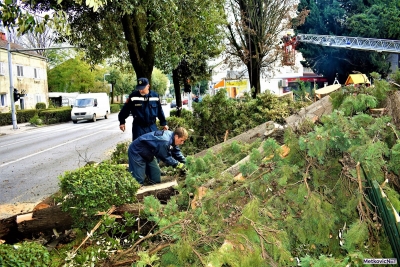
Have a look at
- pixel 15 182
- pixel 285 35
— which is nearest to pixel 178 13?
pixel 15 182

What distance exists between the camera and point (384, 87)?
4781mm

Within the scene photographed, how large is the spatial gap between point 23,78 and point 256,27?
2878cm

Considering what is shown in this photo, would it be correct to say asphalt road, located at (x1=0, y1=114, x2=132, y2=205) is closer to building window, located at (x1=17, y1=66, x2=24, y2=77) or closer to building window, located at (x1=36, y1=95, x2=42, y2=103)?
building window, located at (x1=17, y1=66, x2=24, y2=77)

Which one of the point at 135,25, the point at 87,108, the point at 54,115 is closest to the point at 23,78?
the point at 54,115

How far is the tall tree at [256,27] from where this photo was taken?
2058 centimetres

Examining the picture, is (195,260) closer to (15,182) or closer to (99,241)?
(99,241)

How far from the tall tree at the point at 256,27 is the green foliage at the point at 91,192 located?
16.7 meters

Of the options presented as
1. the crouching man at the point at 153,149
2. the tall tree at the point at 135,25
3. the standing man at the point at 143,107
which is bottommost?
the crouching man at the point at 153,149

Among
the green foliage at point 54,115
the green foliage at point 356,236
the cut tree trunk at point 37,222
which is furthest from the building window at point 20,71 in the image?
the green foliage at point 356,236

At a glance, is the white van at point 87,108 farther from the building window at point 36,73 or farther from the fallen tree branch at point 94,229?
the fallen tree branch at point 94,229

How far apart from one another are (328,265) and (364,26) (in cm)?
3141

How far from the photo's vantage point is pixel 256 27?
20.8m

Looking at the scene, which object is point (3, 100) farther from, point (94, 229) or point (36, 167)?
point (94, 229)

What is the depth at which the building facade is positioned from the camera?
35822 millimetres
